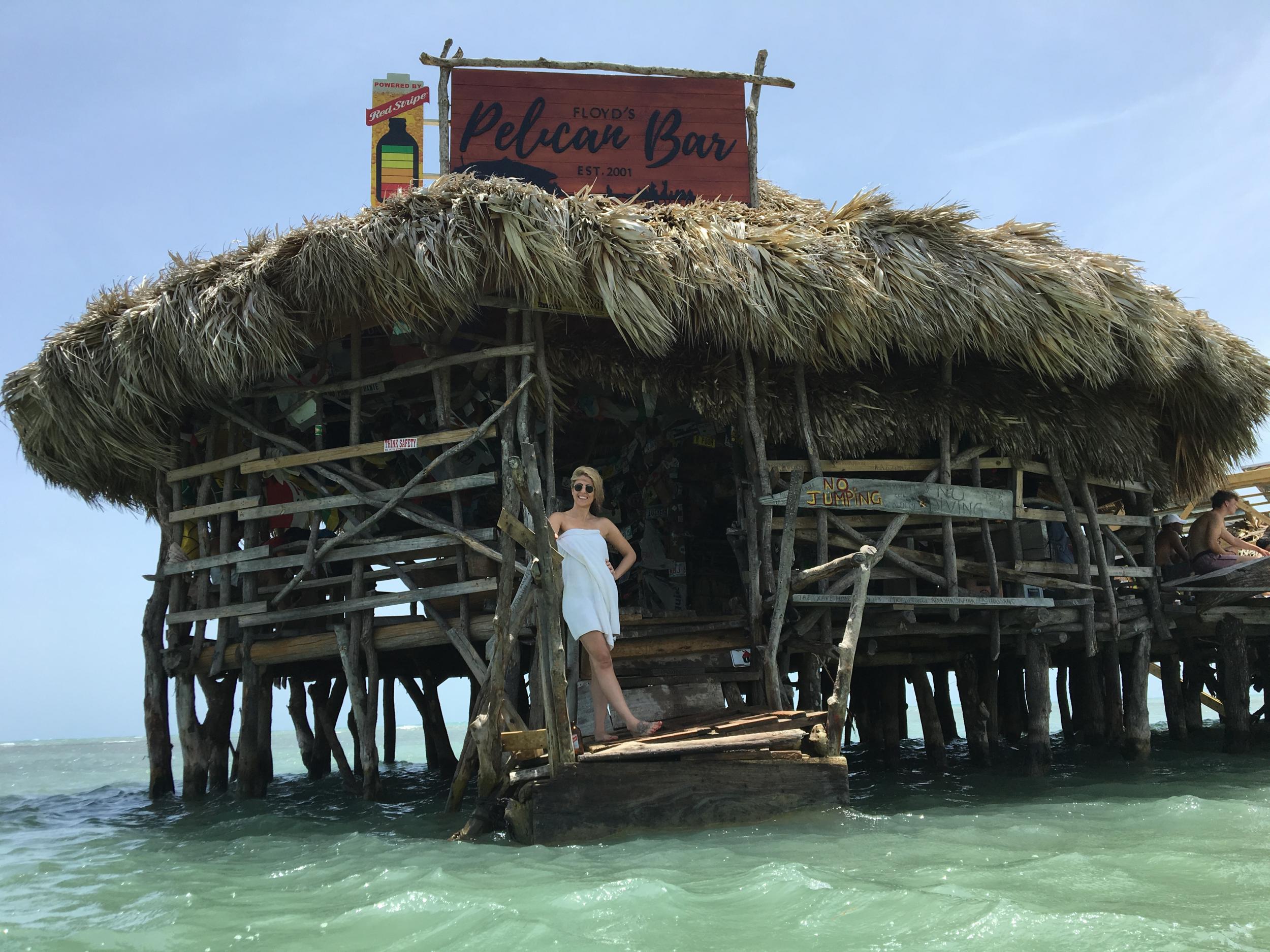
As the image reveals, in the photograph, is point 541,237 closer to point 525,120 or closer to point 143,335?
point 525,120

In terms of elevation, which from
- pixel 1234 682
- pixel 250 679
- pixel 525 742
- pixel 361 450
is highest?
pixel 361 450

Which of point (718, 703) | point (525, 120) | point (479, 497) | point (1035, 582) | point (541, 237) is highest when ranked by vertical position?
point (525, 120)

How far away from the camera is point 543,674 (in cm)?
616

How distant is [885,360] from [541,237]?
3.14 m

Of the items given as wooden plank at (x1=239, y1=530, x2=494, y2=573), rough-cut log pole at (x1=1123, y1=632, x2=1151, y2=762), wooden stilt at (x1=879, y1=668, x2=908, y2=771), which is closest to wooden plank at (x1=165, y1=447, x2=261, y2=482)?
wooden plank at (x1=239, y1=530, x2=494, y2=573)

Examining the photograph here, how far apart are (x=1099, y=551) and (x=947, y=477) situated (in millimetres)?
1938

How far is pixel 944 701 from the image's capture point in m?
14.6

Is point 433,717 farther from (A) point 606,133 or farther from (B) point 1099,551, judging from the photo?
(B) point 1099,551

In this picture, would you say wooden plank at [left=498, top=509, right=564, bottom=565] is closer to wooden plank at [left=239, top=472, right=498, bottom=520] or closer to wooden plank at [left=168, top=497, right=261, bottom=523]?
wooden plank at [left=239, top=472, right=498, bottom=520]

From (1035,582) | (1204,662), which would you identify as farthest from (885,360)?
(1204,662)

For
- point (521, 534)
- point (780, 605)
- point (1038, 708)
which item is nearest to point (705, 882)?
point (521, 534)

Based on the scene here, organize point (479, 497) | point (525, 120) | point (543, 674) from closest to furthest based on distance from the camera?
point (543, 674)
point (525, 120)
point (479, 497)

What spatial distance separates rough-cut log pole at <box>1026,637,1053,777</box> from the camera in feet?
33.2

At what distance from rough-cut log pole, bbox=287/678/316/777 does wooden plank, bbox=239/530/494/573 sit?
4043 millimetres
